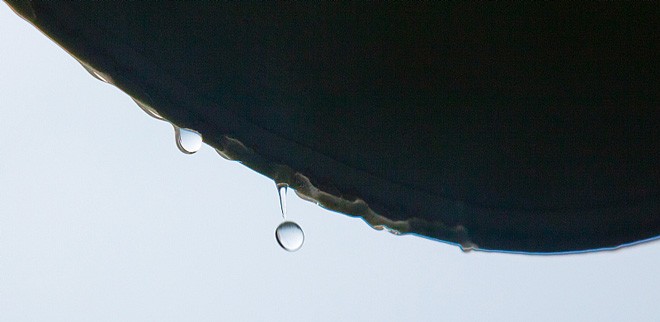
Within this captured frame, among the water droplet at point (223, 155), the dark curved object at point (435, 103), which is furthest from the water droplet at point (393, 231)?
the water droplet at point (223, 155)

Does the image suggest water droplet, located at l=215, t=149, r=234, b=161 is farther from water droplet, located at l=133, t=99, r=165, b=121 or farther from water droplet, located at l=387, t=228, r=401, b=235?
water droplet, located at l=387, t=228, r=401, b=235

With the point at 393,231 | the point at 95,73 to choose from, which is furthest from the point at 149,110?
the point at 393,231

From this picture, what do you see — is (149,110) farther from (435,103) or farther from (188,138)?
(435,103)

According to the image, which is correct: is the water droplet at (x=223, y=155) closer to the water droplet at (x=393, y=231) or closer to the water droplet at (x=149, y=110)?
the water droplet at (x=149, y=110)

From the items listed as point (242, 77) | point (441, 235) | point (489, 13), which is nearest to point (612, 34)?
point (489, 13)

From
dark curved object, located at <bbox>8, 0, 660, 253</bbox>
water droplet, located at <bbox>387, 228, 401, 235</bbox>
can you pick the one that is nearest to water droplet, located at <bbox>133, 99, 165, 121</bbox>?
dark curved object, located at <bbox>8, 0, 660, 253</bbox>
